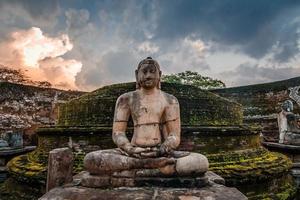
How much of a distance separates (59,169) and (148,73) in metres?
1.69

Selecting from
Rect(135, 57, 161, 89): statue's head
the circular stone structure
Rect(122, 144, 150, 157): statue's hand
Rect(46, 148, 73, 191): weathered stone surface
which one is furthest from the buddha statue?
Rect(46, 148, 73, 191): weathered stone surface

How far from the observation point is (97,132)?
6930mm

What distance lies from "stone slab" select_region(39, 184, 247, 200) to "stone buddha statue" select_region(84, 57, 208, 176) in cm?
26

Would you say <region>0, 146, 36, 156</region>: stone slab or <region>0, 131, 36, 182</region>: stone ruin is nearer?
<region>0, 131, 36, 182</region>: stone ruin

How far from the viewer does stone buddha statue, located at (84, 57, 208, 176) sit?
380 centimetres

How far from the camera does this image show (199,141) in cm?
693

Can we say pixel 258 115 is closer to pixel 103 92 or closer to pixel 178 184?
pixel 103 92

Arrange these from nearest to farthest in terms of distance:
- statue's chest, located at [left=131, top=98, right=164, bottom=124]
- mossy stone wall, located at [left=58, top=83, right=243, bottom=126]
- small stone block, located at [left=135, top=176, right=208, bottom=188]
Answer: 1. small stone block, located at [left=135, top=176, right=208, bottom=188]
2. statue's chest, located at [left=131, top=98, right=164, bottom=124]
3. mossy stone wall, located at [left=58, top=83, right=243, bottom=126]

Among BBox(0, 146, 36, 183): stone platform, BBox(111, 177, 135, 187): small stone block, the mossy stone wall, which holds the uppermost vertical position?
the mossy stone wall

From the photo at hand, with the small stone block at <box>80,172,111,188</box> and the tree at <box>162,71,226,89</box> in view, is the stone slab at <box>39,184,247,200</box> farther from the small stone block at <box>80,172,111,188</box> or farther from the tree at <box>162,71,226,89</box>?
the tree at <box>162,71,226,89</box>

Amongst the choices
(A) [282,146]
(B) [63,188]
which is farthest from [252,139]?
(B) [63,188]

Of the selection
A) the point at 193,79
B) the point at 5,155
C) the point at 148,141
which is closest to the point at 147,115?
the point at 148,141

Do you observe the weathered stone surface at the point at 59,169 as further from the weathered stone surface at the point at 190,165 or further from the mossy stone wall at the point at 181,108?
the mossy stone wall at the point at 181,108

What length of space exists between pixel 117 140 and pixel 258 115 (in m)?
13.0
